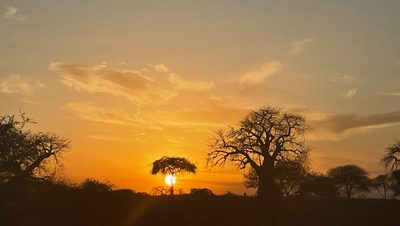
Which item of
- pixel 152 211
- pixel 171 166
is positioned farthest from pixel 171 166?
pixel 152 211

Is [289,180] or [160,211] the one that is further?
[289,180]

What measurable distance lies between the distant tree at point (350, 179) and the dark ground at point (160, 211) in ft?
109

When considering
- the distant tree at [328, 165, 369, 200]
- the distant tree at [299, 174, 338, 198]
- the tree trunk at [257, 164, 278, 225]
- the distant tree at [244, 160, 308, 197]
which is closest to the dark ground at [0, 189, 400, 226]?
the tree trunk at [257, 164, 278, 225]

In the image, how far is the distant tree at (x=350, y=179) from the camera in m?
87.8

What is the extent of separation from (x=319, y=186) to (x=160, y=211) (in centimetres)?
4511

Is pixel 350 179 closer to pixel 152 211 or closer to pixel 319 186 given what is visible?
pixel 319 186

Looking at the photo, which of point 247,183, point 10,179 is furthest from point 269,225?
point 247,183

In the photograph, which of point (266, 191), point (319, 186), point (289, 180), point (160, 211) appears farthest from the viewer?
point (319, 186)

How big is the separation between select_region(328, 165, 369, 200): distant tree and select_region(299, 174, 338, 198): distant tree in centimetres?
257

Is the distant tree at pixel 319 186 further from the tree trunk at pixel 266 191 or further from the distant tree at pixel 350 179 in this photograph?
the tree trunk at pixel 266 191

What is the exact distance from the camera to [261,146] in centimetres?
5059

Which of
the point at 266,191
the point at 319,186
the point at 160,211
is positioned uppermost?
the point at 319,186

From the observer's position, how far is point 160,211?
44.3m

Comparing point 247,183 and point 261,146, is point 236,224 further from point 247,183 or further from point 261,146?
point 247,183
